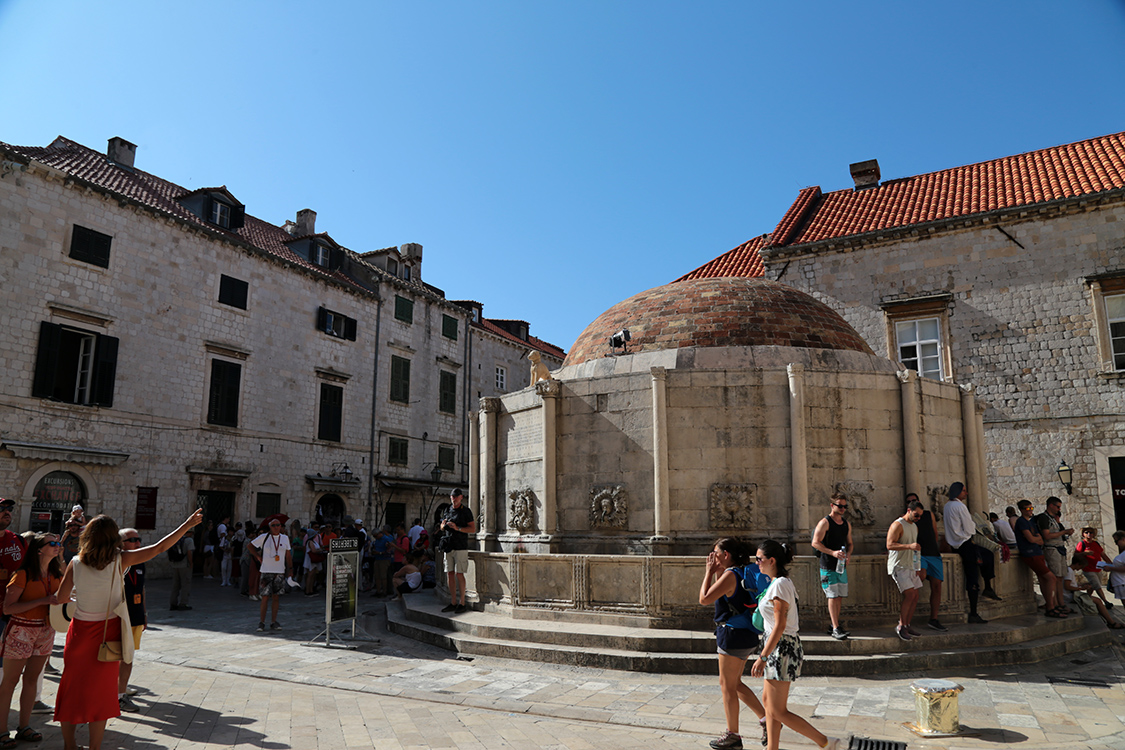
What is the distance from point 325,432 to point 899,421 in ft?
76.0

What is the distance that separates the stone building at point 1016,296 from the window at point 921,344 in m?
0.03

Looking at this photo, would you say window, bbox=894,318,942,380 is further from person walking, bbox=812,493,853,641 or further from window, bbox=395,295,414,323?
window, bbox=395,295,414,323

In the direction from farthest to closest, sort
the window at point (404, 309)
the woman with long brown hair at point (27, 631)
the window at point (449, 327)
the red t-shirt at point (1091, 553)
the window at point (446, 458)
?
the window at point (449, 327), the window at point (446, 458), the window at point (404, 309), the red t-shirt at point (1091, 553), the woman with long brown hair at point (27, 631)

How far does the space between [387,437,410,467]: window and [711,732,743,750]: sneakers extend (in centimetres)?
2770

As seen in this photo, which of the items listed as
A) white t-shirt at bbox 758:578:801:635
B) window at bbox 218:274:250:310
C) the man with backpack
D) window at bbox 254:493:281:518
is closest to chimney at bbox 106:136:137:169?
window at bbox 218:274:250:310

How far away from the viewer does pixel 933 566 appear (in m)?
10.0

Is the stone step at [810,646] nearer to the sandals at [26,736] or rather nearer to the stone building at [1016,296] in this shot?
the sandals at [26,736]

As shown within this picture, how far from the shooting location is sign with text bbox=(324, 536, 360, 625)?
11297 mm

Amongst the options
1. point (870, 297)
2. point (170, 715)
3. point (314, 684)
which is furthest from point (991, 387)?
point (170, 715)

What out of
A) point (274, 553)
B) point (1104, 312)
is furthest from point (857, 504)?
point (1104, 312)

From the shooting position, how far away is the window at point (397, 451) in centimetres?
3244

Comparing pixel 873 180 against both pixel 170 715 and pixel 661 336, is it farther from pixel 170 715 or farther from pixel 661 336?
pixel 170 715

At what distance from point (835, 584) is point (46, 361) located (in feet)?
69.3

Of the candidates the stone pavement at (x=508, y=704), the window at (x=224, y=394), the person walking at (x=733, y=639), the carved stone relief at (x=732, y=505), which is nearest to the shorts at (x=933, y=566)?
the stone pavement at (x=508, y=704)
